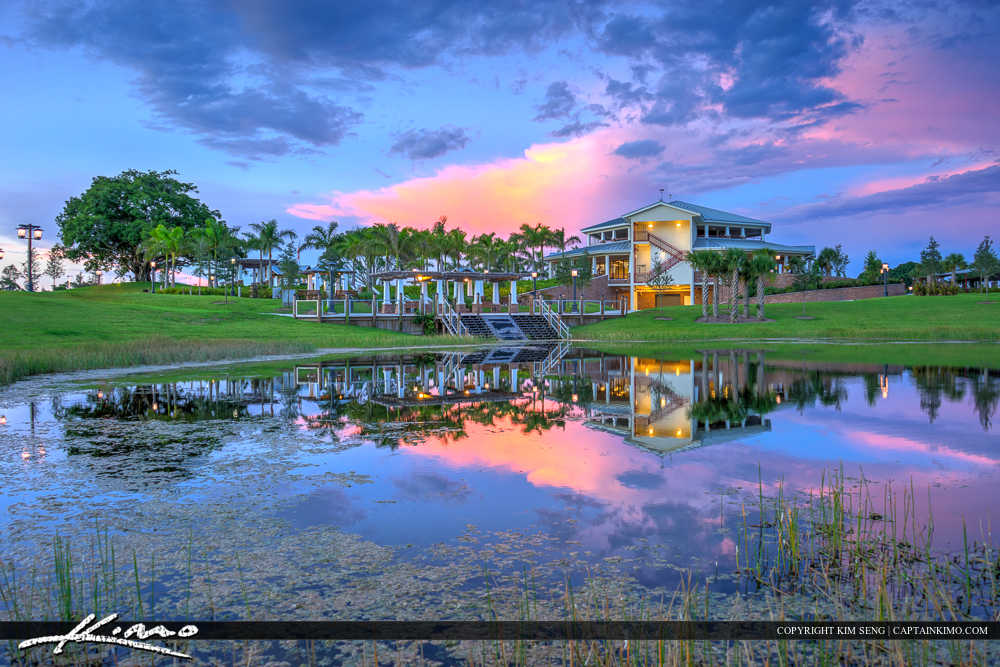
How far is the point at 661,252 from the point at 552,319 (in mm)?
22806

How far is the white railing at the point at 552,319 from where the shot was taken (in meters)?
46.2

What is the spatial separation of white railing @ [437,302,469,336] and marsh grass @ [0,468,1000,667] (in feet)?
125

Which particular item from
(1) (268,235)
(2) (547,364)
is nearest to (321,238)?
(1) (268,235)

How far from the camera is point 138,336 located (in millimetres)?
29797

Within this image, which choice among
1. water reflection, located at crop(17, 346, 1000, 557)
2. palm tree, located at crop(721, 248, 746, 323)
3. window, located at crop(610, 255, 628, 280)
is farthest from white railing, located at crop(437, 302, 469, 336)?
window, located at crop(610, 255, 628, 280)

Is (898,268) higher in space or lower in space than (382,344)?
higher

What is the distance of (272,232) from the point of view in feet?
227

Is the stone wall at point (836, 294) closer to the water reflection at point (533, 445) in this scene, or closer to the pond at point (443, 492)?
the water reflection at point (533, 445)

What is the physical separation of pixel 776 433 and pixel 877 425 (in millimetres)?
2165

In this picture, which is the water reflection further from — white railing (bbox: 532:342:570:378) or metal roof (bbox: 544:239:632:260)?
metal roof (bbox: 544:239:632:260)

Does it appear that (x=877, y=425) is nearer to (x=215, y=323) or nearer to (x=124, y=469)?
(x=124, y=469)

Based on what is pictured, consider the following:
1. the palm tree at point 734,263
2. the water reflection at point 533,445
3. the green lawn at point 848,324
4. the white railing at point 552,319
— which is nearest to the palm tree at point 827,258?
the green lawn at point 848,324

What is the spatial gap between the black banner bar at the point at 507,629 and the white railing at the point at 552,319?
41.5m

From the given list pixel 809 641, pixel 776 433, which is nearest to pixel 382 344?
pixel 776 433
